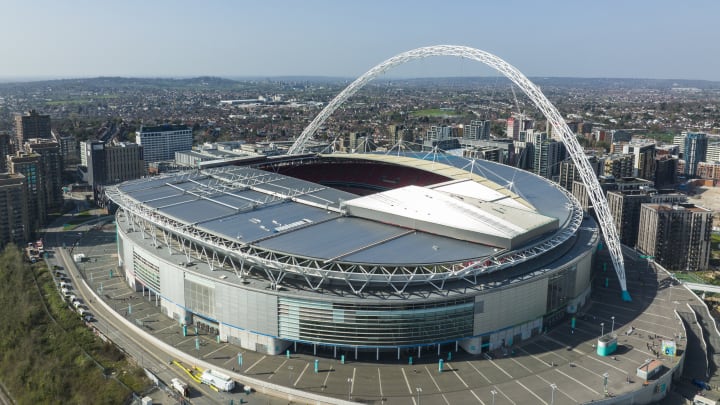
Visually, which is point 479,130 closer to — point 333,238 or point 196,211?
point 196,211

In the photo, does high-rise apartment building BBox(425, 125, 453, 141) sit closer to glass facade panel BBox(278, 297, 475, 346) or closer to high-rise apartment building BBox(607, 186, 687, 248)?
high-rise apartment building BBox(607, 186, 687, 248)

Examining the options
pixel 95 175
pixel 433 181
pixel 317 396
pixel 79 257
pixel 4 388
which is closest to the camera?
pixel 317 396

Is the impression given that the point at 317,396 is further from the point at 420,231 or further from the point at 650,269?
the point at 650,269

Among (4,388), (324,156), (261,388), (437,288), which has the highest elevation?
(324,156)

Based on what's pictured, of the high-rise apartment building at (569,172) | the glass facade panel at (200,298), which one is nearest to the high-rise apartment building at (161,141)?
the high-rise apartment building at (569,172)

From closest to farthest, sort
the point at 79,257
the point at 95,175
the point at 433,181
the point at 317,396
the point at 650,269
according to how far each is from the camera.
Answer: the point at 317,396, the point at 650,269, the point at 79,257, the point at 433,181, the point at 95,175

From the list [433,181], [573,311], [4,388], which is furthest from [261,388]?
[433,181]
